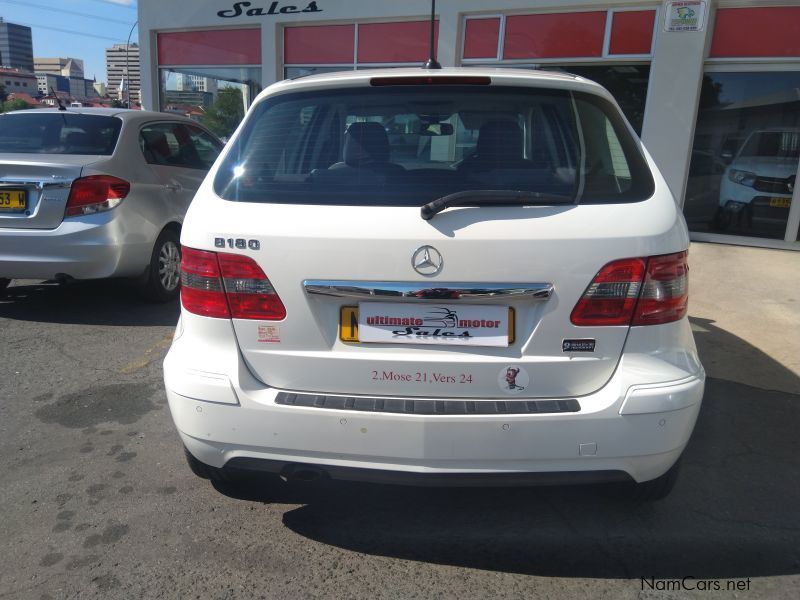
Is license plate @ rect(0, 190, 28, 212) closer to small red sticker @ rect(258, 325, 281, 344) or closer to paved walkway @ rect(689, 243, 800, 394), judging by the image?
small red sticker @ rect(258, 325, 281, 344)

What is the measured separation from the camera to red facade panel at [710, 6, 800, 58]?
8453 mm

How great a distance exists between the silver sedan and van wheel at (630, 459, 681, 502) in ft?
14.1

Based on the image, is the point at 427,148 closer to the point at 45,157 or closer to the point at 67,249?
the point at 67,249

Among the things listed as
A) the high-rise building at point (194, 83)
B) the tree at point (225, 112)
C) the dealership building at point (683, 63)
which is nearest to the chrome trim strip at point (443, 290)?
the dealership building at point (683, 63)

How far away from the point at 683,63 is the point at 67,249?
7.92m

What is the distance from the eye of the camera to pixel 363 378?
2281 mm

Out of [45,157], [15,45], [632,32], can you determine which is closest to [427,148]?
[45,157]

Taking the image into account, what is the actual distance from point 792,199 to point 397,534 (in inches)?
331

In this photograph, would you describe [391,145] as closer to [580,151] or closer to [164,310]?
[580,151]

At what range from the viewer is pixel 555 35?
9.67 m

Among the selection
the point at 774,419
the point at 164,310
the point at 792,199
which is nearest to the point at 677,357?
the point at 774,419

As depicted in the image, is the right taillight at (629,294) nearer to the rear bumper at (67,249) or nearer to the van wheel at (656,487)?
the van wheel at (656,487)

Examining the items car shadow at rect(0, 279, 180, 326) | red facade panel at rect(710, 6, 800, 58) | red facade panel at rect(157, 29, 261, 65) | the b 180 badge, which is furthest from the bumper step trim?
red facade panel at rect(157, 29, 261, 65)

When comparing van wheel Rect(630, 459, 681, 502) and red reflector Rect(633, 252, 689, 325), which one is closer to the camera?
red reflector Rect(633, 252, 689, 325)
